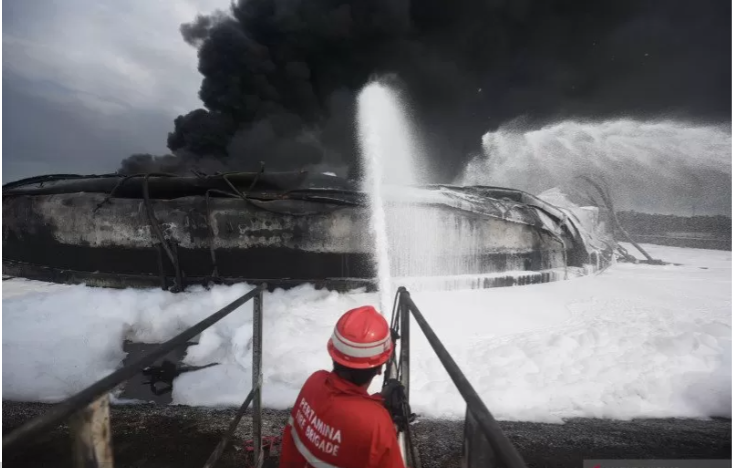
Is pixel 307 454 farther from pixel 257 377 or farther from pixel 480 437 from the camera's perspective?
pixel 257 377

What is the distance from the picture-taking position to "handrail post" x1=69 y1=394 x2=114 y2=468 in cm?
89

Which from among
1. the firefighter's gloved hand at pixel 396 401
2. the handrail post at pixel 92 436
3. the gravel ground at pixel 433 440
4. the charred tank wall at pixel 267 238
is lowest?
the gravel ground at pixel 433 440

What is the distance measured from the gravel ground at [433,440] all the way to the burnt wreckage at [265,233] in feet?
8.68

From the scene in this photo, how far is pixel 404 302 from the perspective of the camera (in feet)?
6.78

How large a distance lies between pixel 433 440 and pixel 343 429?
1.43 meters

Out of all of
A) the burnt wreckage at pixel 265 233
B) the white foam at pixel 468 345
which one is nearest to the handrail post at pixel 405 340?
the white foam at pixel 468 345

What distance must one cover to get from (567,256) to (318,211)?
171 inches

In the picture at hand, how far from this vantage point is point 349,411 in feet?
4.40

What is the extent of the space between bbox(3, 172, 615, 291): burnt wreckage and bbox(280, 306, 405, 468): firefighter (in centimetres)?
375

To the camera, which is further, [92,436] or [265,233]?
[265,233]

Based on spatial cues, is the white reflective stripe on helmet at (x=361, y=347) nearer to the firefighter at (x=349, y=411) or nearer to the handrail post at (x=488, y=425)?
the firefighter at (x=349, y=411)

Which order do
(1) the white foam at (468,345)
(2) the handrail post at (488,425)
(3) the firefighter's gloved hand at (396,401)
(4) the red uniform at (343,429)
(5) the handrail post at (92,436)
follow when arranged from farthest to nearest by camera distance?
(1) the white foam at (468,345) → (3) the firefighter's gloved hand at (396,401) → (4) the red uniform at (343,429) → (5) the handrail post at (92,436) → (2) the handrail post at (488,425)

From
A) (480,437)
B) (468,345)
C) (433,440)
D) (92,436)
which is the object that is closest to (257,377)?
(433,440)

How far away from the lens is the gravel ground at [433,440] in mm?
2324
